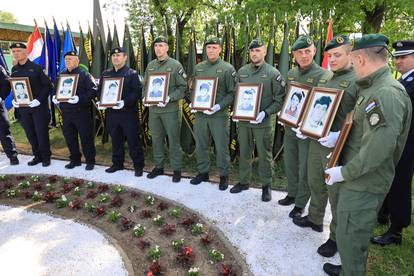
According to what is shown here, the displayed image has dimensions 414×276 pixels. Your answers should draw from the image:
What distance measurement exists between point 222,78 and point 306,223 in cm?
231

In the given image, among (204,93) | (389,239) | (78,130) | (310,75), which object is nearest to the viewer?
(389,239)

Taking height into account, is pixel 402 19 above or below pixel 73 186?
above

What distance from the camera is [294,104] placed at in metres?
3.71

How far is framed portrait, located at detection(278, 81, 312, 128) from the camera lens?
355 centimetres

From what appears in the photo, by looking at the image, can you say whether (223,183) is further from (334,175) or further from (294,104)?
(334,175)

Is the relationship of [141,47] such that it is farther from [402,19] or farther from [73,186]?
[402,19]

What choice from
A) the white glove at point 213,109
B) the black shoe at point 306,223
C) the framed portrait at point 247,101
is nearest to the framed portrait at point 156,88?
the white glove at point 213,109

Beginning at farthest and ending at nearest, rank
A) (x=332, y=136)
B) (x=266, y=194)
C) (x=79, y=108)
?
(x=79, y=108)
(x=266, y=194)
(x=332, y=136)

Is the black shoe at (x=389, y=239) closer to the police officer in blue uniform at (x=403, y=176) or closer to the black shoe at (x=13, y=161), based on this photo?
the police officer in blue uniform at (x=403, y=176)

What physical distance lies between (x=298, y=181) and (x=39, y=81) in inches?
187

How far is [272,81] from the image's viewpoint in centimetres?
423

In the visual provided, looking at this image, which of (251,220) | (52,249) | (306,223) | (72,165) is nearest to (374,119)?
(306,223)

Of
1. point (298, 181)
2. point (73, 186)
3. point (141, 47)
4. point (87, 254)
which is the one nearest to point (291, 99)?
point (298, 181)

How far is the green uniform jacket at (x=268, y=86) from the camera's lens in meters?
4.22
